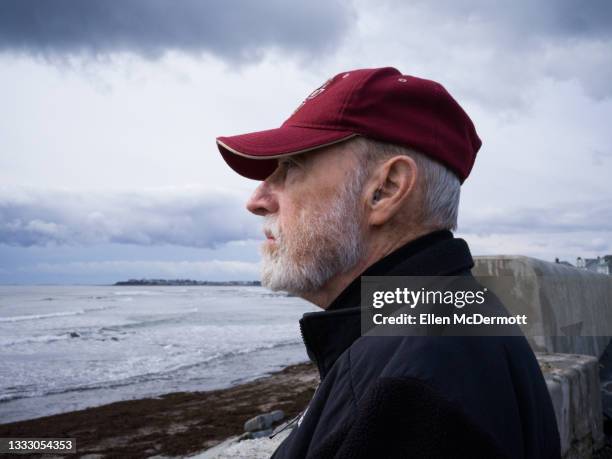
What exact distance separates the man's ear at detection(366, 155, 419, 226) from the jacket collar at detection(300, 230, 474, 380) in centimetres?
12

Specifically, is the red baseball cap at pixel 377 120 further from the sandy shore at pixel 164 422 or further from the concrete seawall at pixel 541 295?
the sandy shore at pixel 164 422

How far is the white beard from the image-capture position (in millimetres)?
1542

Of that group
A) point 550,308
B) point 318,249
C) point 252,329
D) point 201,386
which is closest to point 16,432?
point 201,386

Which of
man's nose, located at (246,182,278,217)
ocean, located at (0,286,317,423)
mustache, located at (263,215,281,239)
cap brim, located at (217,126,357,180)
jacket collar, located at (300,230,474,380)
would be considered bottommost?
ocean, located at (0,286,317,423)

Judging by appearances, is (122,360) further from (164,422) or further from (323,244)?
(323,244)

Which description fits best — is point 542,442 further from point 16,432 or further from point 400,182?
point 16,432

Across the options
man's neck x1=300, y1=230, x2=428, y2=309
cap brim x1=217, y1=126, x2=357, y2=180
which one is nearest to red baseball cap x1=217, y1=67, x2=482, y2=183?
cap brim x1=217, y1=126, x2=357, y2=180

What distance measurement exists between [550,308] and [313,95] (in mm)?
3690

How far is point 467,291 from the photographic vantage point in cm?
133

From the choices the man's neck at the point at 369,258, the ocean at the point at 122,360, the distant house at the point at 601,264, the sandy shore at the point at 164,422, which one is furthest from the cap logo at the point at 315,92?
the distant house at the point at 601,264

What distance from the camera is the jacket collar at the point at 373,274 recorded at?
1.36 m

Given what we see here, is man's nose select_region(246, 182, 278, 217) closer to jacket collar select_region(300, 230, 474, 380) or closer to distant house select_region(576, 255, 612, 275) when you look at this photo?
jacket collar select_region(300, 230, 474, 380)

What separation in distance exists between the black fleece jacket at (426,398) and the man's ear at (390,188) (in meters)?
0.18

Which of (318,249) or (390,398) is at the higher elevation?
(318,249)
